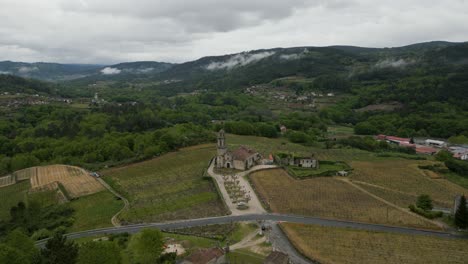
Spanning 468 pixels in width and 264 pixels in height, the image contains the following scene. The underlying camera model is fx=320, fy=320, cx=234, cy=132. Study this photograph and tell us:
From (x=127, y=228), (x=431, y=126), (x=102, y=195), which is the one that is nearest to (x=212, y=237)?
(x=127, y=228)

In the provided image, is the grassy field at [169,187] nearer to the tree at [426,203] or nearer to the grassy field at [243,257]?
the grassy field at [243,257]

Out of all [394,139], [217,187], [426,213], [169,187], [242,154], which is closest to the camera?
[426,213]

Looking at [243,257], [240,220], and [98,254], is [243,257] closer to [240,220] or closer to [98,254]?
[240,220]

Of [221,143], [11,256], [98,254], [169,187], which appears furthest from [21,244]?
[221,143]

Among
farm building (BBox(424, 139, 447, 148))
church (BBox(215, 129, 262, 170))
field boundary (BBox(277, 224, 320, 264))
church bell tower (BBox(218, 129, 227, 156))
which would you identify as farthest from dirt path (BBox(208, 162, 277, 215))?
farm building (BBox(424, 139, 447, 148))

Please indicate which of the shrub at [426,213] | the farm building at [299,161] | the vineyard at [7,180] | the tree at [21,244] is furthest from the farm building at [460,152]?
the vineyard at [7,180]

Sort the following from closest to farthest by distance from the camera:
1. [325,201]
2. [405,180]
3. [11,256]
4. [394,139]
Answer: [11,256]
[325,201]
[405,180]
[394,139]

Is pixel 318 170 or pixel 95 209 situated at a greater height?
pixel 318 170
